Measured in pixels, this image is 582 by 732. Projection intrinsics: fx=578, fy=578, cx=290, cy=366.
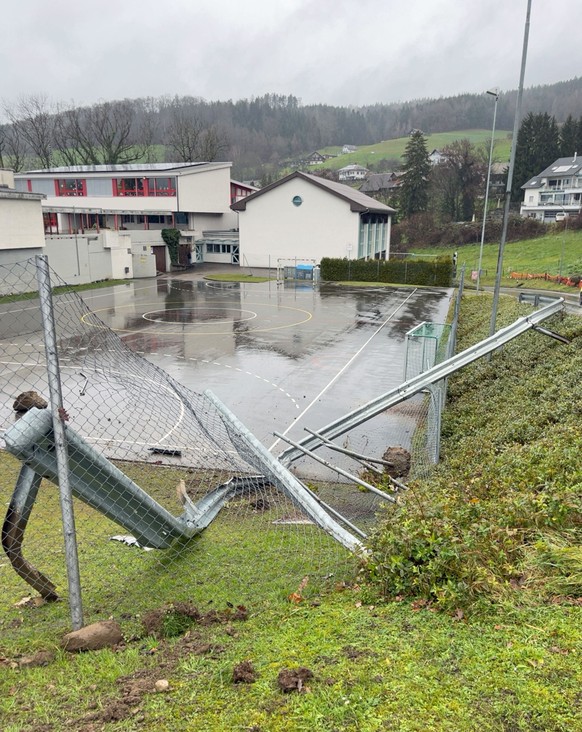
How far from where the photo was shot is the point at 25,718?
11.0ft

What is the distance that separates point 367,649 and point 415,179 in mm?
79465

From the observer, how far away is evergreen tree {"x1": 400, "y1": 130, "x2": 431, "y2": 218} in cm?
7675

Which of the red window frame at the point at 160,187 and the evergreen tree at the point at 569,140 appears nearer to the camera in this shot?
the red window frame at the point at 160,187

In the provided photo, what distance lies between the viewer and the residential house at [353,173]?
133m

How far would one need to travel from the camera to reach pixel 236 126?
141625mm

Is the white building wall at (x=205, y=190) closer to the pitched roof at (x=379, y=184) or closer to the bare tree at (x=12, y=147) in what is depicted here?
the bare tree at (x=12, y=147)

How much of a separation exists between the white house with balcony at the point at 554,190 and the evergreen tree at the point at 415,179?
14.0 m

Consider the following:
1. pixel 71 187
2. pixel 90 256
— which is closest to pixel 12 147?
pixel 71 187

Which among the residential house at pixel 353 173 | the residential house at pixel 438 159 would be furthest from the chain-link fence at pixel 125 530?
the residential house at pixel 353 173

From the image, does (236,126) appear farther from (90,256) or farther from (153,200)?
(90,256)

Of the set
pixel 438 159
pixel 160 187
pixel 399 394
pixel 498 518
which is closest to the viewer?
pixel 498 518

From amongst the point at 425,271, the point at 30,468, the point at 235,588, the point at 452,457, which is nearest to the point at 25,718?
the point at 30,468

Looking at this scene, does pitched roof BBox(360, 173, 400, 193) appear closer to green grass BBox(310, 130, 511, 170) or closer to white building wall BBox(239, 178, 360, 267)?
green grass BBox(310, 130, 511, 170)

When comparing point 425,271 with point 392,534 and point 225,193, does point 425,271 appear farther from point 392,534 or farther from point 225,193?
point 392,534
